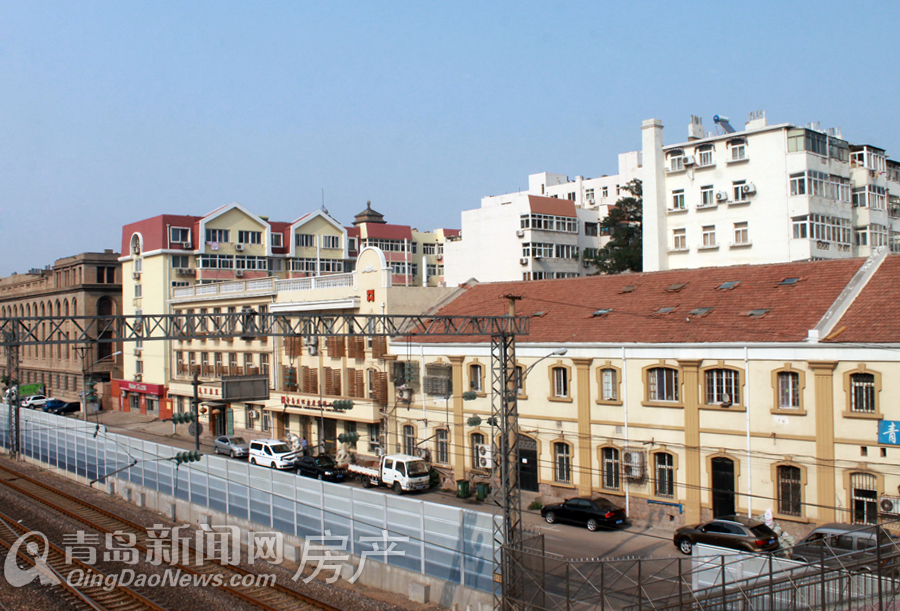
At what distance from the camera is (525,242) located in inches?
2242

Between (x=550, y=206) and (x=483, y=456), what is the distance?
Result: 2864 centimetres

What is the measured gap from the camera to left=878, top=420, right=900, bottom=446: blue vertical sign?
76.6 ft

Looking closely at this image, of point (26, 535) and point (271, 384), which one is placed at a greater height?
point (271, 384)

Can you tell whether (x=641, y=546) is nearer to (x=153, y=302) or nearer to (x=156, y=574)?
(x=156, y=574)

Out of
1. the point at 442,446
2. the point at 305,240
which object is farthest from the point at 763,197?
the point at 305,240

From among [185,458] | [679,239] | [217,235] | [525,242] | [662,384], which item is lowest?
[185,458]

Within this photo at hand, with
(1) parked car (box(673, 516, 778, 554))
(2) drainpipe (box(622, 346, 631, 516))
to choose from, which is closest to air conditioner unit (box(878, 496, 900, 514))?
(1) parked car (box(673, 516, 778, 554))

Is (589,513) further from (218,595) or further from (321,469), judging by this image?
(321,469)

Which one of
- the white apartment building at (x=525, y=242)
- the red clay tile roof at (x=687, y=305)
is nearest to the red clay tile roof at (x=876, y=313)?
the red clay tile roof at (x=687, y=305)

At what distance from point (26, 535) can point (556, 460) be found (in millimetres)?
21010

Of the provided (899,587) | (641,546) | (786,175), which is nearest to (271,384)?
(641,546)

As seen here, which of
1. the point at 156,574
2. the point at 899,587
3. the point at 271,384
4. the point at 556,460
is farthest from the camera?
the point at 271,384

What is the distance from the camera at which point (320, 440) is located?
144ft

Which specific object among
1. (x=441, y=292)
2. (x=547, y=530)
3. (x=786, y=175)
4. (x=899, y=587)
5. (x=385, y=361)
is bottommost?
(x=547, y=530)
